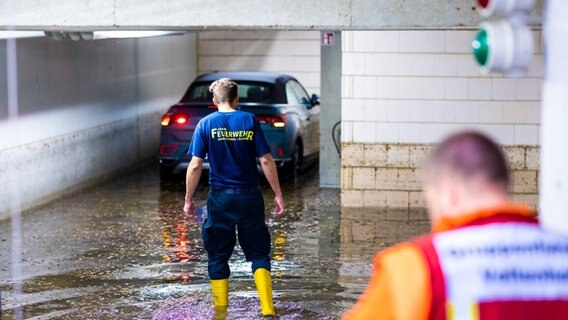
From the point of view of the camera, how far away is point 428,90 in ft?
42.9

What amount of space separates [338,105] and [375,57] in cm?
164

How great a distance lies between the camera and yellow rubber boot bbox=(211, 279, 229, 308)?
8.52 meters

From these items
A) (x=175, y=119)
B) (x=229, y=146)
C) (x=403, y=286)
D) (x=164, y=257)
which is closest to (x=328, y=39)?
(x=175, y=119)

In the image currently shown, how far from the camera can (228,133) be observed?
8.26 metres

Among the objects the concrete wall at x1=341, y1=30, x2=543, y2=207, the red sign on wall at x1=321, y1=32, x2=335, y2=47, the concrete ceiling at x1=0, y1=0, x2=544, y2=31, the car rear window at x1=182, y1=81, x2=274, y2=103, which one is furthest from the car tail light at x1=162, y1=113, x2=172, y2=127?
the concrete ceiling at x1=0, y1=0, x2=544, y2=31

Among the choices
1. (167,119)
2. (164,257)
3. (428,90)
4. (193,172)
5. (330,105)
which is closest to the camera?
(193,172)

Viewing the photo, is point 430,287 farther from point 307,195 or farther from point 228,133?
point 307,195

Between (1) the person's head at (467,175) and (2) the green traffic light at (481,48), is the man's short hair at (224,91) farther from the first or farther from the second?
(1) the person's head at (467,175)

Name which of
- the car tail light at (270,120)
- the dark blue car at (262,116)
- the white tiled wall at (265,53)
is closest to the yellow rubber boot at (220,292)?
the dark blue car at (262,116)

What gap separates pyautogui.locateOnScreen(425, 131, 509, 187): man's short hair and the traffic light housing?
5.92 ft

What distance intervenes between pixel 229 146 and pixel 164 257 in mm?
2677

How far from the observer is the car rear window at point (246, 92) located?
15289 mm

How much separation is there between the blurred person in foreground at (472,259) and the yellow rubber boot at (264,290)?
5.09 metres

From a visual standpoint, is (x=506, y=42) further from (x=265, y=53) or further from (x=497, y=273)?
(x=265, y=53)
